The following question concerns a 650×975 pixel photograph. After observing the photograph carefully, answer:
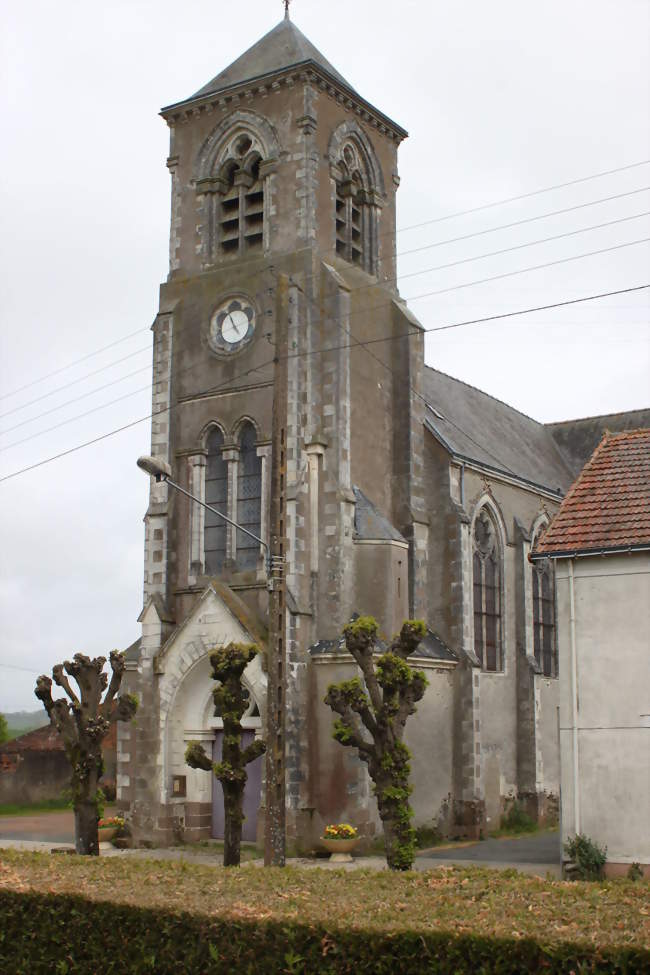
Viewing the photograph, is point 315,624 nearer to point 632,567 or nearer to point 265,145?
point 632,567

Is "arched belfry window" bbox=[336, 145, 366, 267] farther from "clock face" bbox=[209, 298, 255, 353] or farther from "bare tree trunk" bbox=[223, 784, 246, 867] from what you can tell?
"bare tree trunk" bbox=[223, 784, 246, 867]

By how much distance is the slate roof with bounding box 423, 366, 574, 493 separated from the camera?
103 ft

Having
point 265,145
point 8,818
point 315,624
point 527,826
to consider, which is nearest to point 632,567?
point 315,624

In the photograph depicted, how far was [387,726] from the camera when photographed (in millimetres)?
18891

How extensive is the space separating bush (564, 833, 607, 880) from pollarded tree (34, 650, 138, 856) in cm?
823

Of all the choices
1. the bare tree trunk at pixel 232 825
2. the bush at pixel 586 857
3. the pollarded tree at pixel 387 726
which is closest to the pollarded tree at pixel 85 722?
the bare tree trunk at pixel 232 825

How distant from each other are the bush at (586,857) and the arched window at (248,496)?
10783 mm

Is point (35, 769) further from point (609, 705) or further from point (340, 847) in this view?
point (609, 705)

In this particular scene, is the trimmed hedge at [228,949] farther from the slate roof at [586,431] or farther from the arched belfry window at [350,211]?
the slate roof at [586,431]

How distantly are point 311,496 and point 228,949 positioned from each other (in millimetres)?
17833

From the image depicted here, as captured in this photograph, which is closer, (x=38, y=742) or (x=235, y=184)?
(x=235, y=184)

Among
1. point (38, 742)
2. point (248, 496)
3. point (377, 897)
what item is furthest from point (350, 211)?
point (377, 897)

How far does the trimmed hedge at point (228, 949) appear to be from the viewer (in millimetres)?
7863

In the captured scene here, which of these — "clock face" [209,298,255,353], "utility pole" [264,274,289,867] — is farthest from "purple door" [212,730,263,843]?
"clock face" [209,298,255,353]
